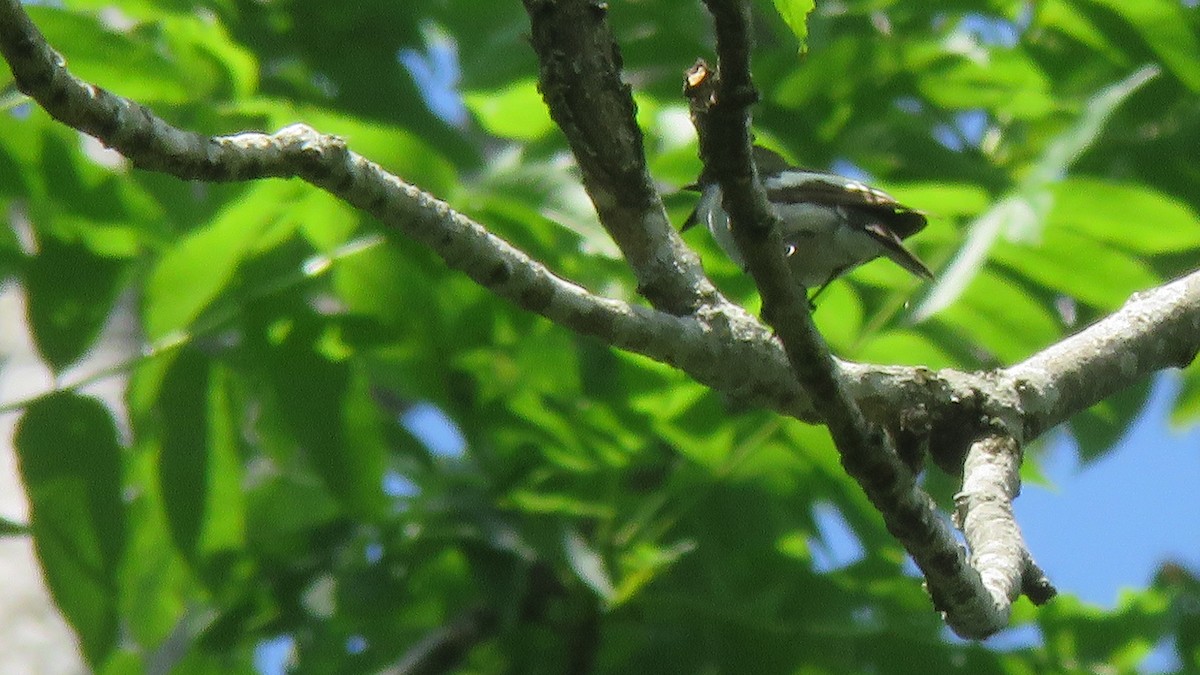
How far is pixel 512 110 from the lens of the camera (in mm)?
3367

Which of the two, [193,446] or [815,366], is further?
[193,446]

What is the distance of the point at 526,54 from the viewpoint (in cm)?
335

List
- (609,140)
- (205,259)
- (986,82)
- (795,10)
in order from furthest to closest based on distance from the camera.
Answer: (986,82) < (205,259) < (609,140) < (795,10)

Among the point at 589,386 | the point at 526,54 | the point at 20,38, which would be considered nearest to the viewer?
the point at 20,38

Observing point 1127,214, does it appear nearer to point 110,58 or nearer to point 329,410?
point 329,410

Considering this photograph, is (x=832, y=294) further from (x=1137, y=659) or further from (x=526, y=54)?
(x=1137, y=659)

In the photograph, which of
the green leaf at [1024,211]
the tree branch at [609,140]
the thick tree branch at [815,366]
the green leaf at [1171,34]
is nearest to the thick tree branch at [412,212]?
the tree branch at [609,140]

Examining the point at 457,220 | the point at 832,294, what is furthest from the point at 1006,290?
the point at 457,220

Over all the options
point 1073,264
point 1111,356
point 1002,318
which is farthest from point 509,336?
point 1111,356

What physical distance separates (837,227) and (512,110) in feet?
3.75

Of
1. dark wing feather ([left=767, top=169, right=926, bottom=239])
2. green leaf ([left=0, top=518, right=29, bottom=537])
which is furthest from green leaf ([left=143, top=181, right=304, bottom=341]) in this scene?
dark wing feather ([left=767, top=169, right=926, bottom=239])

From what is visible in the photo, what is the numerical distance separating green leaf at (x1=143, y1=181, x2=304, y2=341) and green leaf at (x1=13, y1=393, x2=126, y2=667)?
249mm

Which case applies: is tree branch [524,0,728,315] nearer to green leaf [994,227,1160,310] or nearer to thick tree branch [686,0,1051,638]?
thick tree branch [686,0,1051,638]

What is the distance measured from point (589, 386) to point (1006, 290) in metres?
1.12
